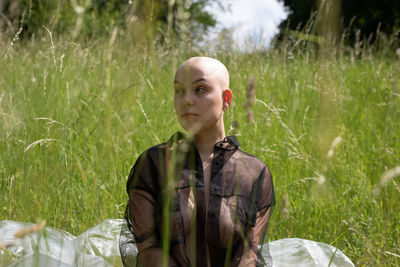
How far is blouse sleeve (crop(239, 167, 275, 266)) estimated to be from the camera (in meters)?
1.58

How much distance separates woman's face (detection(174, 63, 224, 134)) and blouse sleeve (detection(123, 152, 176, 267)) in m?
0.23

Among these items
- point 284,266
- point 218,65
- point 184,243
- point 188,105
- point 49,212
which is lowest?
point 284,266

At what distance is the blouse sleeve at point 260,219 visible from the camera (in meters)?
1.58

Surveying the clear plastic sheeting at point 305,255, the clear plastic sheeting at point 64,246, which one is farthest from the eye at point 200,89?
the clear plastic sheeting at point 305,255

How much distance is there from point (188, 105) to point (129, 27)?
0.34 meters

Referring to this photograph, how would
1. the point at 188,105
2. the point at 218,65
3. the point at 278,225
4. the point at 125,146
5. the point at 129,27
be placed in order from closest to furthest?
1. the point at 129,27
2. the point at 188,105
3. the point at 218,65
4. the point at 278,225
5. the point at 125,146

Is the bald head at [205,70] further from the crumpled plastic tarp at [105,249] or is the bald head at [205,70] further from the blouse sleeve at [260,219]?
the crumpled plastic tarp at [105,249]

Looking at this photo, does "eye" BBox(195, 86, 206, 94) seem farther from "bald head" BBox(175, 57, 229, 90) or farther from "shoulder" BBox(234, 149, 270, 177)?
"shoulder" BBox(234, 149, 270, 177)

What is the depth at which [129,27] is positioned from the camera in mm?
1403

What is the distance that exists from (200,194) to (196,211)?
0.21 feet

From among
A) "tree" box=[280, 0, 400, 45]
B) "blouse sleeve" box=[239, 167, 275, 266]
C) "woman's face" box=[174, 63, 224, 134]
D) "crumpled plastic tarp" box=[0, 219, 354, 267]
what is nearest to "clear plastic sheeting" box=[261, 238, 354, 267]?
"crumpled plastic tarp" box=[0, 219, 354, 267]

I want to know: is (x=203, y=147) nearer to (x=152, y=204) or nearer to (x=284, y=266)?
(x=152, y=204)

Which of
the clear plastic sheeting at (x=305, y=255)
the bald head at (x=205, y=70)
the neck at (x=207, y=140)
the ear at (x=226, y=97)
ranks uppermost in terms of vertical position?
the bald head at (x=205, y=70)

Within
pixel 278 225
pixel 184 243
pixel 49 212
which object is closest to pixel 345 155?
pixel 278 225
